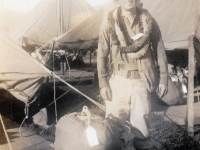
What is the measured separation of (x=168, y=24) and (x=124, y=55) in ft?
14.7

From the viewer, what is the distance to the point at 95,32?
7.27 meters

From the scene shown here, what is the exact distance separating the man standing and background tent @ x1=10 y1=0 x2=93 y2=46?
6902 millimetres

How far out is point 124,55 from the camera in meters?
2.77

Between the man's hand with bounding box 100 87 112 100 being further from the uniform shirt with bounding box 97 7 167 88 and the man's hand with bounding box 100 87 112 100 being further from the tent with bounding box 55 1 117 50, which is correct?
the tent with bounding box 55 1 117 50

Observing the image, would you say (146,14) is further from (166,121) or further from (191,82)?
(166,121)

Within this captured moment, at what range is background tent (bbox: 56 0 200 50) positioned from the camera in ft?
21.0

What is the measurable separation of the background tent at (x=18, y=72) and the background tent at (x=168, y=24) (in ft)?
10.3

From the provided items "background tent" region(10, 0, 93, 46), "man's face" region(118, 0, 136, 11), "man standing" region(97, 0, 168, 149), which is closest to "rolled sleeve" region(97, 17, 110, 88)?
"man standing" region(97, 0, 168, 149)

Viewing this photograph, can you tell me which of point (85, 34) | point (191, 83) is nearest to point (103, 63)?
point (191, 83)

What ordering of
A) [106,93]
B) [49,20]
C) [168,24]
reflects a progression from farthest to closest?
[49,20], [168,24], [106,93]

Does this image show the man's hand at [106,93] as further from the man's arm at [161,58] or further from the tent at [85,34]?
the tent at [85,34]

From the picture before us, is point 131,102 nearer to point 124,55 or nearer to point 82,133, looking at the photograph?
point 124,55

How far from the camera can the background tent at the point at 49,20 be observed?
31.9ft

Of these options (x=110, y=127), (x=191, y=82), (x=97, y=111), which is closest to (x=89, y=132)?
(x=110, y=127)
